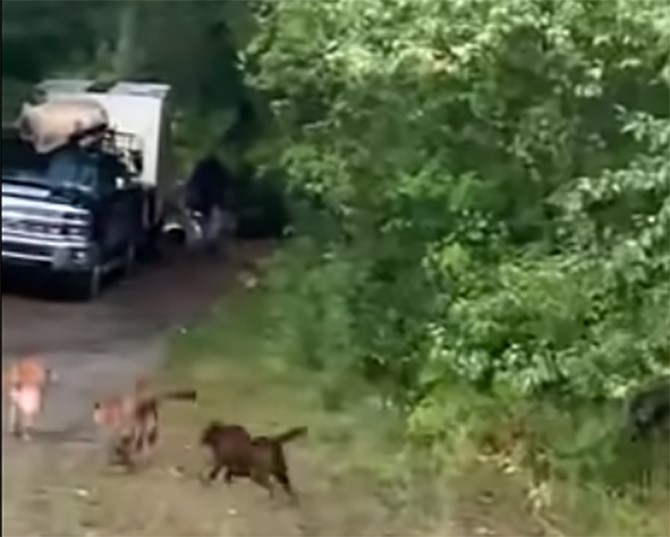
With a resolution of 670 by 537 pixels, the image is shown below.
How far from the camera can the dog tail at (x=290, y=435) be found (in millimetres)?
7459

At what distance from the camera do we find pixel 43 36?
3838mm

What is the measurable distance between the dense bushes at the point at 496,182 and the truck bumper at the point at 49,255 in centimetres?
132

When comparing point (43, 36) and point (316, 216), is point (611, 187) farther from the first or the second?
point (316, 216)

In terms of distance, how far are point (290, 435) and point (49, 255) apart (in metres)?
1.45

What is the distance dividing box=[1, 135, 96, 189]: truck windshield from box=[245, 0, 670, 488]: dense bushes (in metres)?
1.20

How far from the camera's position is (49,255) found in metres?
6.87

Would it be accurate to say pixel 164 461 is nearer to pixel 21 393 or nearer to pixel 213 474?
pixel 213 474

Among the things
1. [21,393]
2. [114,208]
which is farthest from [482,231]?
[21,393]

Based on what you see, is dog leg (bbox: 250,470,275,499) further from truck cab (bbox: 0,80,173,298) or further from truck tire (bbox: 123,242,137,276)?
truck tire (bbox: 123,242,137,276)

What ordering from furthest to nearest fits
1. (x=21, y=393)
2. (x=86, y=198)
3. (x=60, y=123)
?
(x=86, y=198) → (x=60, y=123) → (x=21, y=393)

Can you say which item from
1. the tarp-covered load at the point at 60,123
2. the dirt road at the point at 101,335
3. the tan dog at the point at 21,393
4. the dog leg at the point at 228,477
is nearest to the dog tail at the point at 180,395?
the dirt road at the point at 101,335

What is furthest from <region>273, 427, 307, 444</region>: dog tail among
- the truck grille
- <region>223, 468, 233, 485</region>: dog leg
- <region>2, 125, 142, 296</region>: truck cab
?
the truck grille

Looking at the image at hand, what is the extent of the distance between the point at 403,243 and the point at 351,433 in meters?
1.24

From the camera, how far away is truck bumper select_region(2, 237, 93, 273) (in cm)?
506
